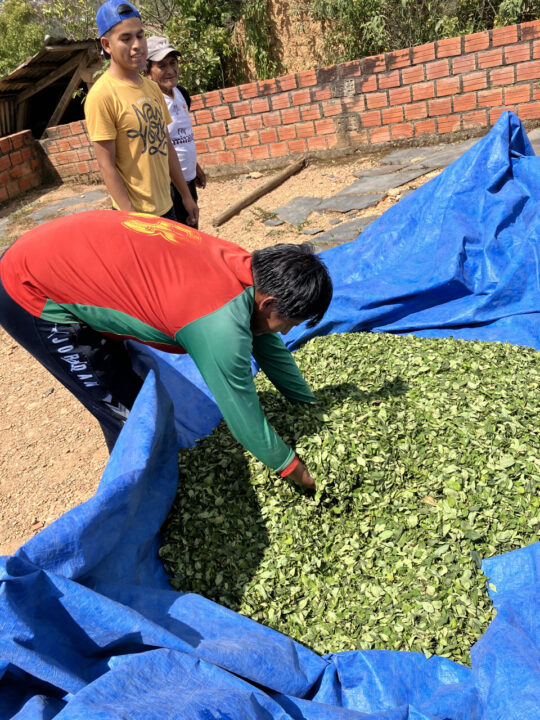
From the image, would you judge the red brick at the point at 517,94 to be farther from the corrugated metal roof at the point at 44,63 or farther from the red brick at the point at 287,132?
the corrugated metal roof at the point at 44,63

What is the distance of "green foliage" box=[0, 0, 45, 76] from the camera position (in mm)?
17578

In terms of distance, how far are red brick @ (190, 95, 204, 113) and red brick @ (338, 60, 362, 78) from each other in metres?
1.83

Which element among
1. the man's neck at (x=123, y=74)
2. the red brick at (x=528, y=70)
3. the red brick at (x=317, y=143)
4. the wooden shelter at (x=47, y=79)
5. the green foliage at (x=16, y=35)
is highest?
the green foliage at (x=16, y=35)

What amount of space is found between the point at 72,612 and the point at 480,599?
1.29 meters

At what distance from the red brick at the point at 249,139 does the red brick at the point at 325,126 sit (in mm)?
796

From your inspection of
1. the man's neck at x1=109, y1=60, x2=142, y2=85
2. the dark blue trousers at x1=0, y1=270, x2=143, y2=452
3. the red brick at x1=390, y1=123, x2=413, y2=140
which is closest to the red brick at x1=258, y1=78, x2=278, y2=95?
the red brick at x1=390, y1=123, x2=413, y2=140

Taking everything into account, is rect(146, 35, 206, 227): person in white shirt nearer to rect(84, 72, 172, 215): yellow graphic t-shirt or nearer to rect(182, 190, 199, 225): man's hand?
rect(182, 190, 199, 225): man's hand

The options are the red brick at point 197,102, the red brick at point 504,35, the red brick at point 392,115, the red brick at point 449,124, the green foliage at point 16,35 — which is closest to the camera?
the red brick at point 504,35

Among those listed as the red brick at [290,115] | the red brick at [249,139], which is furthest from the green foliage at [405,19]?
the red brick at [249,139]

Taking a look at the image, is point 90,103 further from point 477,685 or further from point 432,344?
point 477,685

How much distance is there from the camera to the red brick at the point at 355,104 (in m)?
6.76

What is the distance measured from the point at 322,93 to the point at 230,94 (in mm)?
1163

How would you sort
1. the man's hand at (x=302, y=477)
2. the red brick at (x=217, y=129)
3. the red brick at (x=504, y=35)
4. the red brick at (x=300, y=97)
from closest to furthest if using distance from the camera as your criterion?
the man's hand at (x=302, y=477)
the red brick at (x=504, y=35)
the red brick at (x=300, y=97)
the red brick at (x=217, y=129)

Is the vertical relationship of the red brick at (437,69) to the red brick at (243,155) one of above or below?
above
